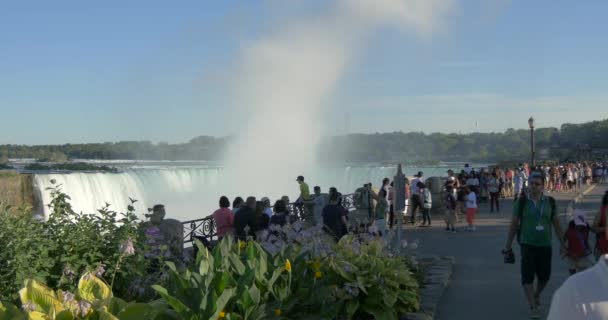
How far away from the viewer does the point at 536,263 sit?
8.10m

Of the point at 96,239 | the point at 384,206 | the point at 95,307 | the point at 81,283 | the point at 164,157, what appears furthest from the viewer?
the point at 164,157

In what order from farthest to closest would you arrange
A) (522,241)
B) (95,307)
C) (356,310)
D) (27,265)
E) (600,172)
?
(600,172) → (522,241) → (356,310) → (27,265) → (95,307)

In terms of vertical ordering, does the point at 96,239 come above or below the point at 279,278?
above

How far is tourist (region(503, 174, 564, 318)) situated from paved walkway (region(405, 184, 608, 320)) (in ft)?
1.42

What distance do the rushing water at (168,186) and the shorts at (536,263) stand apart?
Result: 1366 centimetres

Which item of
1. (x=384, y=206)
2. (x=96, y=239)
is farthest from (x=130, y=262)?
(x=384, y=206)

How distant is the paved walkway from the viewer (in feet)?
27.9

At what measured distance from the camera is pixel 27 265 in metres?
5.19

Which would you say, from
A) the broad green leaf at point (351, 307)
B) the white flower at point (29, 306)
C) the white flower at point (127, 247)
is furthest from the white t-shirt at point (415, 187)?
the white flower at point (29, 306)

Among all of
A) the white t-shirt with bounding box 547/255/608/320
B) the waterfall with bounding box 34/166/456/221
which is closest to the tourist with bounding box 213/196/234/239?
the waterfall with bounding box 34/166/456/221

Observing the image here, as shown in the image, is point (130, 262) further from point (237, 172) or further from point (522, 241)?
point (237, 172)

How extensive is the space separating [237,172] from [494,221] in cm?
4046

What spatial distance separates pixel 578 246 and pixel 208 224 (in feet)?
27.4

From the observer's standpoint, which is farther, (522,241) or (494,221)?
(494,221)
